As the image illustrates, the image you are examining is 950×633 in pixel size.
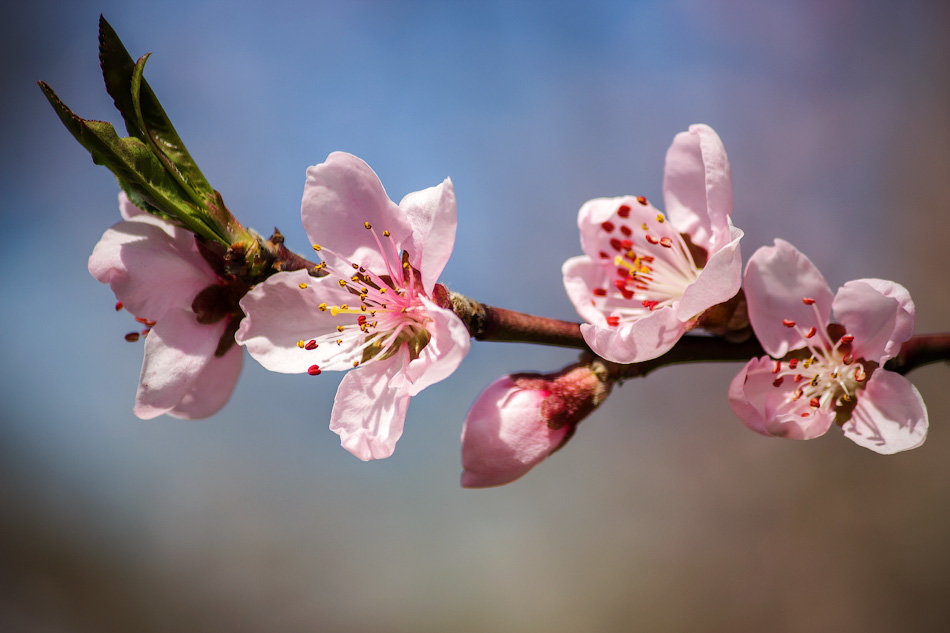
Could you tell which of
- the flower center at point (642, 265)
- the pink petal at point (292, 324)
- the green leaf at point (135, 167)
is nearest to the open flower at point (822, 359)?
the flower center at point (642, 265)

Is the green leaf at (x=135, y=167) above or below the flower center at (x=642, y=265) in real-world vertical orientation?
above

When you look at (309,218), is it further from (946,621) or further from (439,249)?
(946,621)

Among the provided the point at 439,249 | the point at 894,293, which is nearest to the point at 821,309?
the point at 894,293

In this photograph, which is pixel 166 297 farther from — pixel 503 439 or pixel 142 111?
pixel 503 439

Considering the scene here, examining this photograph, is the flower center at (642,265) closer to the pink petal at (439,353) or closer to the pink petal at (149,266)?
→ the pink petal at (439,353)

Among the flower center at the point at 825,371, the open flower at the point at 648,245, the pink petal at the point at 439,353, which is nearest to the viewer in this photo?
the pink petal at the point at 439,353

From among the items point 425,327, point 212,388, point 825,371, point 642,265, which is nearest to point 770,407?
point 825,371

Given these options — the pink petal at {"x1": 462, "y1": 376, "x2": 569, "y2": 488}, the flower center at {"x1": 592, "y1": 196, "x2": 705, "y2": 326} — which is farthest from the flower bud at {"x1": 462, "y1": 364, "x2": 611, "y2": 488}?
the flower center at {"x1": 592, "y1": 196, "x2": 705, "y2": 326}
